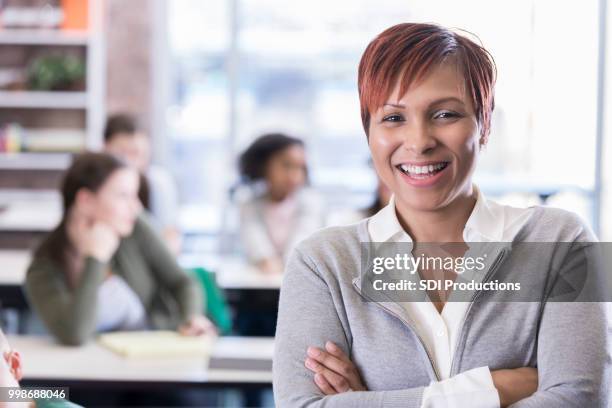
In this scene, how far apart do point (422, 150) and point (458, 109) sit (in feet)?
0.29

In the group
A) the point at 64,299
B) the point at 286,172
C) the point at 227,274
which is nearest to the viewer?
the point at 64,299

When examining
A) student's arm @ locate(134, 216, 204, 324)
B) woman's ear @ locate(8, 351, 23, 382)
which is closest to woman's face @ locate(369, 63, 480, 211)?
woman's ear @ locate(8, 351, 23, 382)

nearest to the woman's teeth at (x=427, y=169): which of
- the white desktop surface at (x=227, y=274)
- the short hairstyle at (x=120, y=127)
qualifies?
the white desktop surface at (x=227, y=274)

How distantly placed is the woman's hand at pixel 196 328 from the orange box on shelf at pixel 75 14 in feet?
13.1

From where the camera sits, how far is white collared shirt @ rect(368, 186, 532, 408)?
4.44 feet

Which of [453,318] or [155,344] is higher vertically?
[453,318]

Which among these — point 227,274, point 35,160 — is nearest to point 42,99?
point 35,160

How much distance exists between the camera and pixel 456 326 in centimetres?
140

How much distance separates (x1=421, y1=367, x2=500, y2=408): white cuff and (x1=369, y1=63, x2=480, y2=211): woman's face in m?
0.29

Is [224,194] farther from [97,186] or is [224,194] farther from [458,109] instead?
[458,109]

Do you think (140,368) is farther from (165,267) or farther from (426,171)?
(426,171)

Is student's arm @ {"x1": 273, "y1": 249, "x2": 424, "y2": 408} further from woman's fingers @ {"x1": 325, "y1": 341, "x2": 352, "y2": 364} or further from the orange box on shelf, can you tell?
the orange box on shelf

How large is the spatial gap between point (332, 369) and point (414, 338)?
0.45 ft

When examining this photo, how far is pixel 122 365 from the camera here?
8.41 ft
